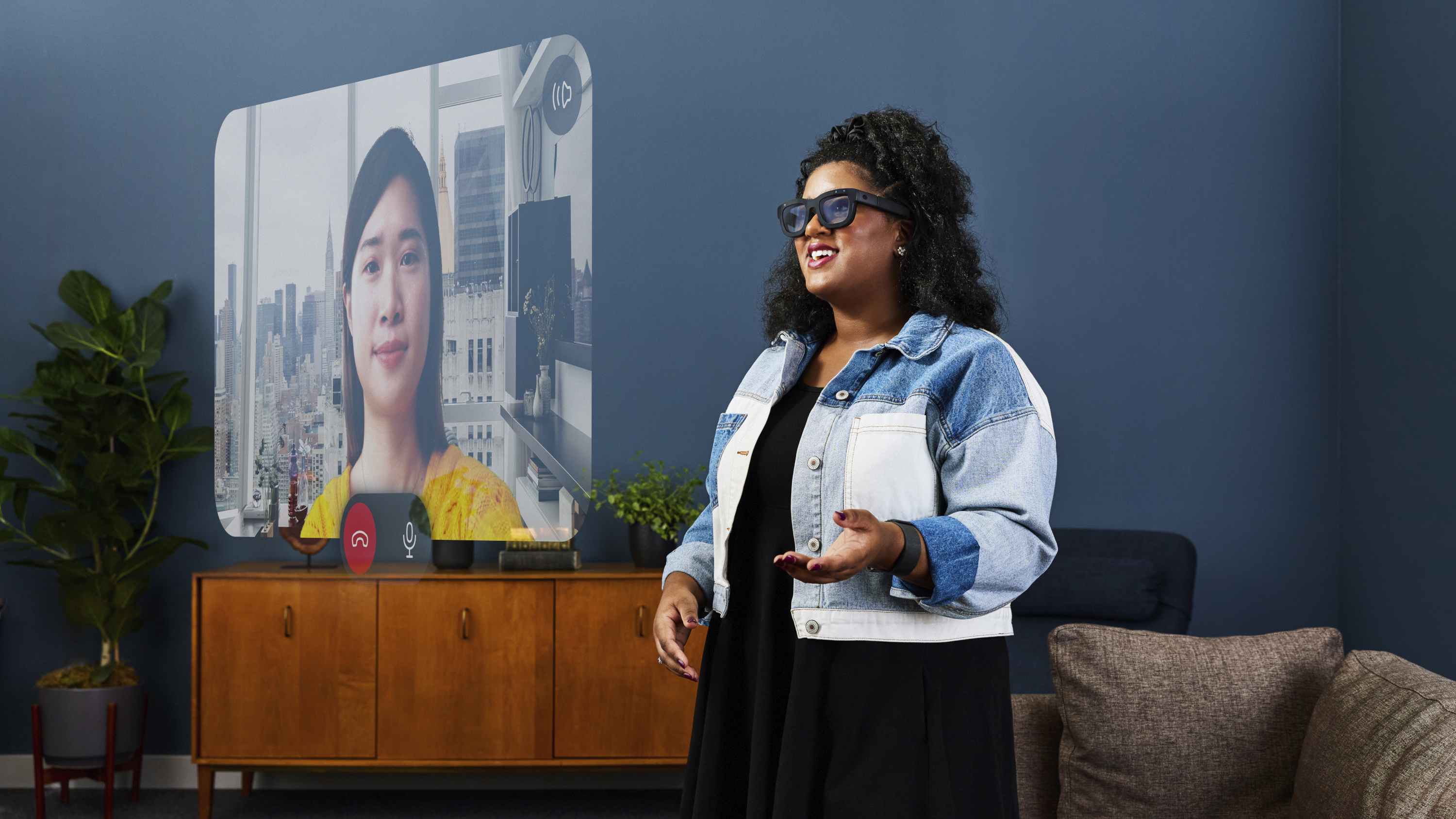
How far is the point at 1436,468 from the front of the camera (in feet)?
9.12

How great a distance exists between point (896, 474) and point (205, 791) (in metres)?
2.84

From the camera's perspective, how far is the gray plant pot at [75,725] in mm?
2939

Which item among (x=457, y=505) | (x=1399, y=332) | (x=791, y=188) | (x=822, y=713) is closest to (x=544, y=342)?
(x=457, y=505)

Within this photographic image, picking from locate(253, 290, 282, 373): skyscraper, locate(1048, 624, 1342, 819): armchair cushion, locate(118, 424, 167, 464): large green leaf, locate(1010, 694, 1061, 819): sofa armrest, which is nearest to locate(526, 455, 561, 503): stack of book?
locate(253, 290, 282, 373): skyscraper

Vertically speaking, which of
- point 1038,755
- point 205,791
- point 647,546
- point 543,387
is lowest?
point 205,791

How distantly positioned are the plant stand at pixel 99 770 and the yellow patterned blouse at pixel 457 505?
2.61 feet

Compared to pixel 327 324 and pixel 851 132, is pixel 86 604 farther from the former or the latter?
pixel 851 132

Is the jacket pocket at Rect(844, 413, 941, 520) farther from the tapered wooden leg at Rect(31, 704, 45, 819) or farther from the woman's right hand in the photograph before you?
the tapered wooden leg at Rect(31, 704, 45, 819)

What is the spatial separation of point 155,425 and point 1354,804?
3.27m

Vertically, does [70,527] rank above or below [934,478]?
below

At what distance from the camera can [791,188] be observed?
3.40 meters

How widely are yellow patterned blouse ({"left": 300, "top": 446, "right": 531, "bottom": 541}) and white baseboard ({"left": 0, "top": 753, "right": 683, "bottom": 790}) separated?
86cm

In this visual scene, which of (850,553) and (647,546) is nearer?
(850,553)

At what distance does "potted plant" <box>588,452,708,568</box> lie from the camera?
3.09 metres
